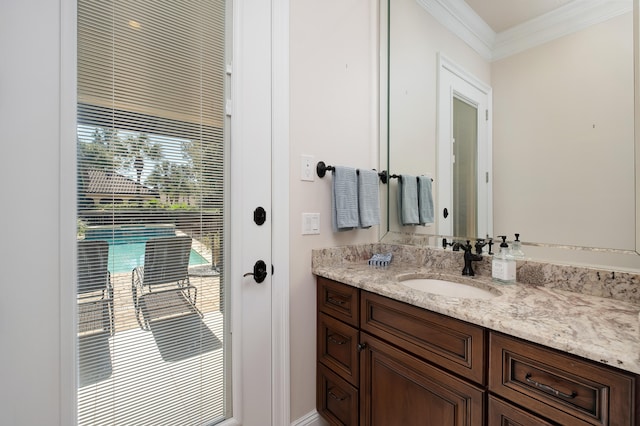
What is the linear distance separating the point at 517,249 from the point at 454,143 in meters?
0.63

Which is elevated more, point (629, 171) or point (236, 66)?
point (236, 66)

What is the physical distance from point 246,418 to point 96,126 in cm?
136

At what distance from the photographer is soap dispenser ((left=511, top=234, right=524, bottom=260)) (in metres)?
1.20

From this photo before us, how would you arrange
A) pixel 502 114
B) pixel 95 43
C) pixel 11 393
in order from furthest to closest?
1. pixel 502 114
2. pixel 95 43
3. pixel 11 393

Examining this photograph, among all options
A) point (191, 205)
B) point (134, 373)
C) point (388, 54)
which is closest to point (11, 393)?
point (134, 373)

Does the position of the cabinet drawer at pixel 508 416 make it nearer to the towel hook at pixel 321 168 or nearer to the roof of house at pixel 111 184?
the towel hook at pixel 321 168

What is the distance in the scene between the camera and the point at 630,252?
96 centimetres

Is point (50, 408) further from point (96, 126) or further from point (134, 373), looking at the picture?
point (96, 126)

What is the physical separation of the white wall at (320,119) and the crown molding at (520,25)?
17.7 inches

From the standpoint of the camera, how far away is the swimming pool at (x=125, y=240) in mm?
970

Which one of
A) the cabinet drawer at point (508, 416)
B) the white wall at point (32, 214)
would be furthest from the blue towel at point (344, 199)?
the white wall at point (32, 214)

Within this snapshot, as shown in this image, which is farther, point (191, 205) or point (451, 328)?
point (191, 205)

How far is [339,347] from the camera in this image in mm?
1349

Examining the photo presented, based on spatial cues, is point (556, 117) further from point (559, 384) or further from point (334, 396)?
point (334, 396)
